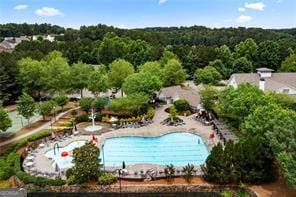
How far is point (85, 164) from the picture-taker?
885 inches

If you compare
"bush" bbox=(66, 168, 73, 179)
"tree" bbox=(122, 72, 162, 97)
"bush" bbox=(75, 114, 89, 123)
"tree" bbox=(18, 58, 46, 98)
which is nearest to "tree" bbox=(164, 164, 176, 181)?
"bush" bbox=(66, 168, 73, 179)

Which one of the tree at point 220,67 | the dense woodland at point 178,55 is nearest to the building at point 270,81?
the dense woodland at point 178,55

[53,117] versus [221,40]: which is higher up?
[221,40]

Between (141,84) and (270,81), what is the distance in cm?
1451

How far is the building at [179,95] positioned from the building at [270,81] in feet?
16.7

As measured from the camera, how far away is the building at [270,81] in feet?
128

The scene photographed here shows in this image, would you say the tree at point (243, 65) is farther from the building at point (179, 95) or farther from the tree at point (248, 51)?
the building at point (179, 95)

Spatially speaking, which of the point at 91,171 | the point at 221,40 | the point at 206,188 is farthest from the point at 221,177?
the point at 221,40

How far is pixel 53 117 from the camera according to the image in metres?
38.0

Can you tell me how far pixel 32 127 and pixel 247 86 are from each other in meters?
20.3

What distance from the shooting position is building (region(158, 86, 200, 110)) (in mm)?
40444

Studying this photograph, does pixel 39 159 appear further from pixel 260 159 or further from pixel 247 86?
pixel 247 86

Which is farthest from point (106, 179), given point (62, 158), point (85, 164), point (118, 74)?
point (118, 74)

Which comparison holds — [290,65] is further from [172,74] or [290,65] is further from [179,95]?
[179,95]
